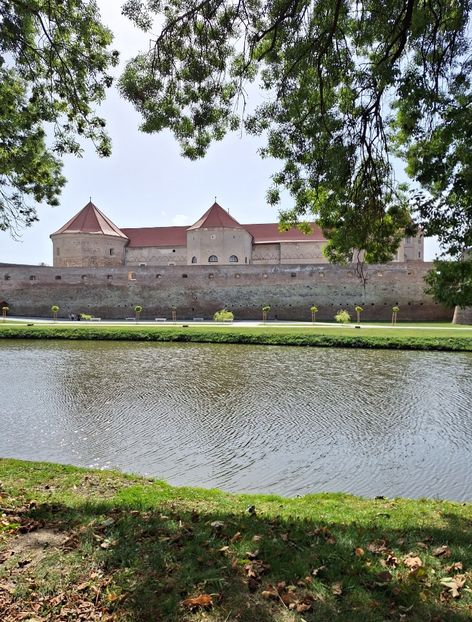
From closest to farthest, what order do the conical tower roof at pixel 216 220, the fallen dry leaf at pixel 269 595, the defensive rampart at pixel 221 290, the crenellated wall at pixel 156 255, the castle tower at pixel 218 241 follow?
the fallen dry leaf at pixel 269 595
the defensive rampart at pixel 221 290
the castle tower at pixel 218 241
the conical tower roof at pixel 216 220
the crenellated wall at pixel 156 255

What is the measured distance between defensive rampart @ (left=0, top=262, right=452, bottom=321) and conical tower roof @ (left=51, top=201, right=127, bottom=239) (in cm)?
607

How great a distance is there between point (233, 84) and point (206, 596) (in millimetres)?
5869

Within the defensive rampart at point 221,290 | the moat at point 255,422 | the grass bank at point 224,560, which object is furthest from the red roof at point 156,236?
the grass bank at point 224,560

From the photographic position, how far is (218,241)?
1502 inches

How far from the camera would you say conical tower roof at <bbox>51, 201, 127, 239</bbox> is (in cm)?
3956

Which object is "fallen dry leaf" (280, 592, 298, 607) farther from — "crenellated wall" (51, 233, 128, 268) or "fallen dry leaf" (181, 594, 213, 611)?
"crenellated wall" (51, 233, 128, 268)

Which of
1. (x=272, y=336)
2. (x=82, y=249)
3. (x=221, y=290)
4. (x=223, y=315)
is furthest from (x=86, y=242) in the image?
(x=272, y=336)

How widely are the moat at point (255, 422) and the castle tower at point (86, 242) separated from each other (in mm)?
26750

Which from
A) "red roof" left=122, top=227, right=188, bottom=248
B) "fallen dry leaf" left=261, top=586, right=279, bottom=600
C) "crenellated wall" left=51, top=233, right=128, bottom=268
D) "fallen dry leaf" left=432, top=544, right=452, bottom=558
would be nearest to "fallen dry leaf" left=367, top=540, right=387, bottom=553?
"fallen dry leaf" left=432, top=544, right=452, bottom=558

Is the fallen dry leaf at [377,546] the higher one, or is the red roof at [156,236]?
the red roof at [156,236]

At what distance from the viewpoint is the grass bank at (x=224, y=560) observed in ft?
7.45

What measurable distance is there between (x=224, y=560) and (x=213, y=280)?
102ft

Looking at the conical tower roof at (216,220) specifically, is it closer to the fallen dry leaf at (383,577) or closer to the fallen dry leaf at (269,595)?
the fallen dry leaf at (383,577)

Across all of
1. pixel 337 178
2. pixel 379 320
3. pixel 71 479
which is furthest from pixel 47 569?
pixel 379 320
